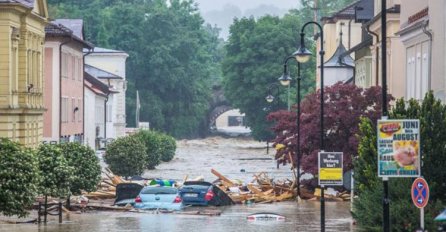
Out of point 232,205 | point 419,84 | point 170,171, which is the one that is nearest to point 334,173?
point 419,84

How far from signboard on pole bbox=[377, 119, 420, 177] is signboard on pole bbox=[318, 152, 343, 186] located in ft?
38.8

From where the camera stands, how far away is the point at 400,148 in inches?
990

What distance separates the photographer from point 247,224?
45.1 meters

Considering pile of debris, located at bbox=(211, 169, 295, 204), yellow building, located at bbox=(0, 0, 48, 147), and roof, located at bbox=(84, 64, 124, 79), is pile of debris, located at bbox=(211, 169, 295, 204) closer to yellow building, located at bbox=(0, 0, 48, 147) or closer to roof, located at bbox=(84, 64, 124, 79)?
yellow building, located at bbox=(0, 0, 48, 147)

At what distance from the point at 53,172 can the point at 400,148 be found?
2081 cm

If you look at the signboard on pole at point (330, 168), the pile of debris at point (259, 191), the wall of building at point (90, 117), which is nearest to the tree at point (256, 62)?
the wall of building at point (90, 117)

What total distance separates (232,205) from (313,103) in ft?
23.5

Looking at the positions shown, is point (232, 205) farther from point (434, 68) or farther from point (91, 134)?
point (91, 134)

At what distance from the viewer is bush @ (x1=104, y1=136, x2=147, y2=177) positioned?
253 feet

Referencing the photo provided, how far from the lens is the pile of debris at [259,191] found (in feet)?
199

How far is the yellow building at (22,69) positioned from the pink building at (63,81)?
1032 cm

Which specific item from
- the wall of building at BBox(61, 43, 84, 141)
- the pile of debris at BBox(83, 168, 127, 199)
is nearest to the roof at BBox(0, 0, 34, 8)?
the pile of debris at BBox(83, 168, 127, 199)

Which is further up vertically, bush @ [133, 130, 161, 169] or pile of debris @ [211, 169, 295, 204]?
bush @ [133, 130, 161, 169]

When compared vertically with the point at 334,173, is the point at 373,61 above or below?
above
